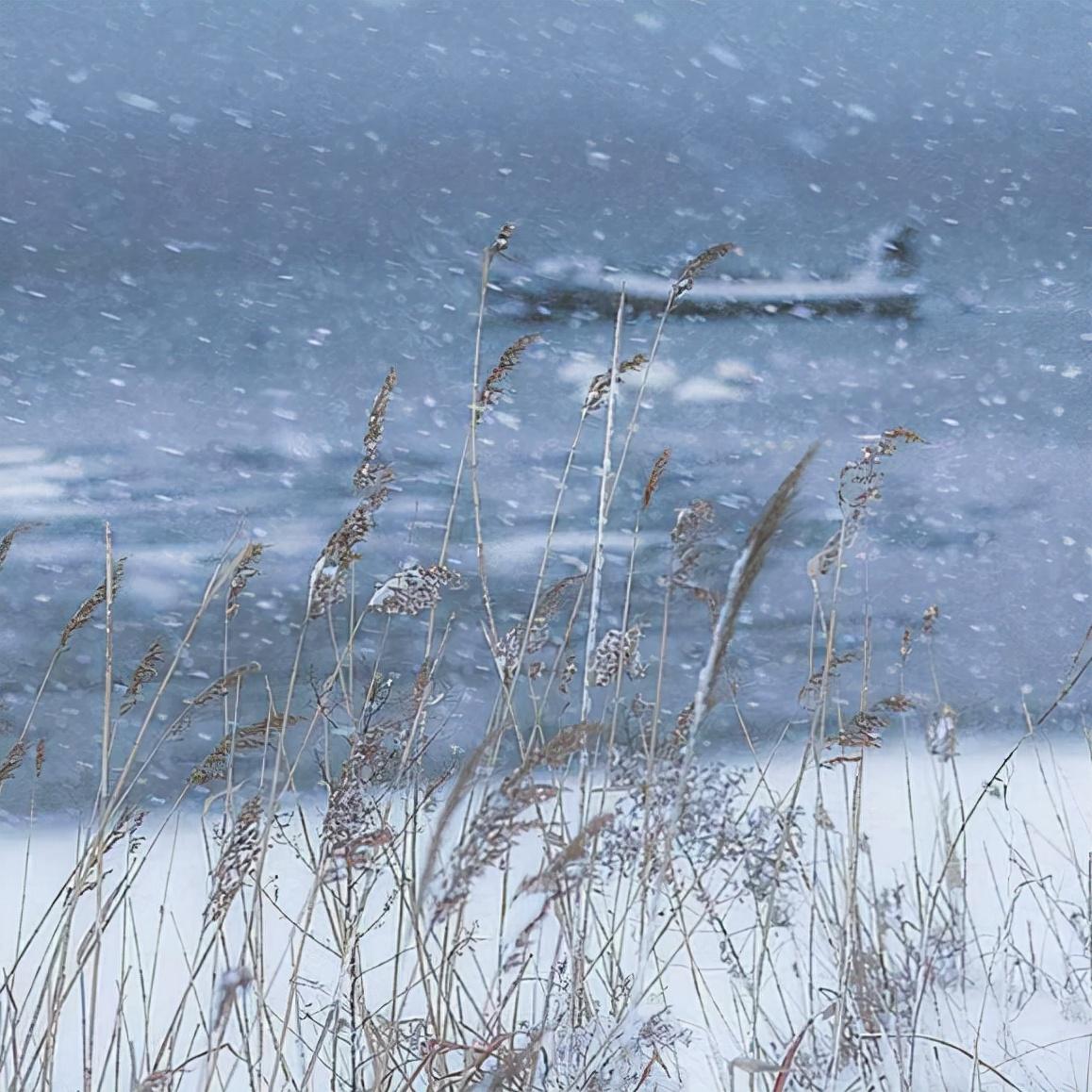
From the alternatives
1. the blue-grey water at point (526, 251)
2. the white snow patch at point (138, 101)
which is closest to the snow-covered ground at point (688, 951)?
the blue-grey water at point (526, 251)

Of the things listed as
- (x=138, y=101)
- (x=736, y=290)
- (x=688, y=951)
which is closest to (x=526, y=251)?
(x=736, y=290)

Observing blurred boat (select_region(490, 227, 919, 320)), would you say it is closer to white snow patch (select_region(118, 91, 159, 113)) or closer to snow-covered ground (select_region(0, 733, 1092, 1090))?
white snow patch (select_region(118, 91, 159, 113))

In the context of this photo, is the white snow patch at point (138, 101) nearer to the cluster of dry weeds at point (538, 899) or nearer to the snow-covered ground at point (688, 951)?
the cluster of dry weeds at point (538, 899)

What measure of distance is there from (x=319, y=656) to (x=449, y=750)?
26.6 inches

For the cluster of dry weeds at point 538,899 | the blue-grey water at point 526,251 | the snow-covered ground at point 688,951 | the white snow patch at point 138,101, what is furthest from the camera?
the white snow patch at point 138,101

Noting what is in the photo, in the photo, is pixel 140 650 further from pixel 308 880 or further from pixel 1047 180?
pixel 1047 180

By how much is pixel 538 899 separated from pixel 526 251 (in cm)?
296

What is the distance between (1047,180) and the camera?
3.62 m

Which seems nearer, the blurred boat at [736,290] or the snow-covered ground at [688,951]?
the snow-covered ground at [688,951]

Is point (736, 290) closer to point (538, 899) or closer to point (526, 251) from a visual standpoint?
point (526, 251)

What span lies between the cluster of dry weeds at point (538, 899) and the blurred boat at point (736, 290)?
5.26 feet

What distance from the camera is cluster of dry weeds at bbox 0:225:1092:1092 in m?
0.88

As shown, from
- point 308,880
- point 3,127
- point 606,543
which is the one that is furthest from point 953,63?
point 308,880

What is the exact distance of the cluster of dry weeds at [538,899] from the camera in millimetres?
883
